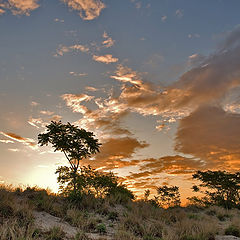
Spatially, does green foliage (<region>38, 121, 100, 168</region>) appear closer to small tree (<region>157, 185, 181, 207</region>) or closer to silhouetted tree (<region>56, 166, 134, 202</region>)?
silhouetted tree (<region>56, 166, 134, 202</region>)

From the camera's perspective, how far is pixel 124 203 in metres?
18.3

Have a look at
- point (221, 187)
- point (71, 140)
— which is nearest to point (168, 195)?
point (221, 187)

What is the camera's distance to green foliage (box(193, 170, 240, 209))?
3916 cm

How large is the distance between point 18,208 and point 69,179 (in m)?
14.1

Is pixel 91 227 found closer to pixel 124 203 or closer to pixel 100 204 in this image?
pixel 100 204

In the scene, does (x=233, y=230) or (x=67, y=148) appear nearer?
(x=233, y=230)

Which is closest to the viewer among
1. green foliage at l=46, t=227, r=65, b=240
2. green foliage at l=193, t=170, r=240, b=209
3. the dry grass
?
green foliage at l=46, t=227, r=65, b=240

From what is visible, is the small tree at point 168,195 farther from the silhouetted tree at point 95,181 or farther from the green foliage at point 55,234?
the green foliage at point 55,234

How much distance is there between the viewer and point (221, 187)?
40250 millimetres

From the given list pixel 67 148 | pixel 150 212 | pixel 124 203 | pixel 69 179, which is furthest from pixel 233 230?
pixel 69 179

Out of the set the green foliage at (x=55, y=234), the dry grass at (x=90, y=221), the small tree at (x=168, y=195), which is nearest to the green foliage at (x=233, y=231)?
the dry grass at (x=90, y=221)

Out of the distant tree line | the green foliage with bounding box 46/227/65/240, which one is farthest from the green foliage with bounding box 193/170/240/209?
the green foliage with bounding box 46/227/65/240

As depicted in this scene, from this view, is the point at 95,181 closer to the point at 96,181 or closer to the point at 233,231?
the point at 96,181

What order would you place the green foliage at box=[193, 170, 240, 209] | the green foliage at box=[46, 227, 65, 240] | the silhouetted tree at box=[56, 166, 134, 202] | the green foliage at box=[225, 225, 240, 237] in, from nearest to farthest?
the green foliage at box=[46, 227, 65, 240] < the green foliage at box=[225, 225, 240, 237] < the silhouetted tree at box=[56, 166, 134, 202] < the green foliage at box=[193, 170, 240, 209]
